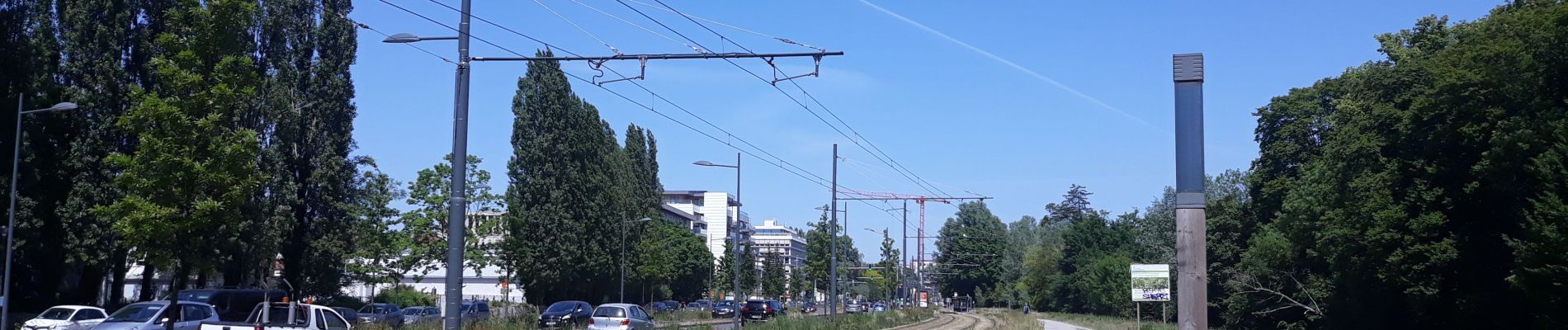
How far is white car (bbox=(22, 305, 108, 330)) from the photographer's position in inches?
949

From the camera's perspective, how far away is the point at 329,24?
42156mm

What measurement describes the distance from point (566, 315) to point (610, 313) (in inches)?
298

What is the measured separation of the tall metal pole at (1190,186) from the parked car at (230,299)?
22042 mm

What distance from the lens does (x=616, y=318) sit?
1228 inches

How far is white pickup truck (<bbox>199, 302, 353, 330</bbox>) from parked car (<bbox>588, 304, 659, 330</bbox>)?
30.0 ft

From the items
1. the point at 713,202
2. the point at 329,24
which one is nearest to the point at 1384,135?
the point at 329,24

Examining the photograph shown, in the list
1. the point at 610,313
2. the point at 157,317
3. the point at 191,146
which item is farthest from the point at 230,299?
the point at 610,313

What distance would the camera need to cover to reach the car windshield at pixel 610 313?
31.5 m

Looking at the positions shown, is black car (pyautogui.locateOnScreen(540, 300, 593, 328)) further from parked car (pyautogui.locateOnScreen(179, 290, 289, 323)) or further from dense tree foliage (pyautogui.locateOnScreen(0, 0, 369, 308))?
dense tree foliage (pyautogui.locateOnScreen(0, 0, 369, 308))

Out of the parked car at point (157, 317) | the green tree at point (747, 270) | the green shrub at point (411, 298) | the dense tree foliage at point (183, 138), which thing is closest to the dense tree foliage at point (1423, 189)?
the dense tree foliage at point (183, 138)

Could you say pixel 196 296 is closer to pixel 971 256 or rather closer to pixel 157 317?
pixel 157 317

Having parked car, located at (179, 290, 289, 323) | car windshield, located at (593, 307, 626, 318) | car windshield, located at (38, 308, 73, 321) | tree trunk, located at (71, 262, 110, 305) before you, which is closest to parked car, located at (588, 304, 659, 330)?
car windshield, located at (593, 307, 626, 318)

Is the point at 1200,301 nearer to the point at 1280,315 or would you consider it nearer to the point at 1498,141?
the point at 1498,141

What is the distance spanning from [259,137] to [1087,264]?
214 ft
